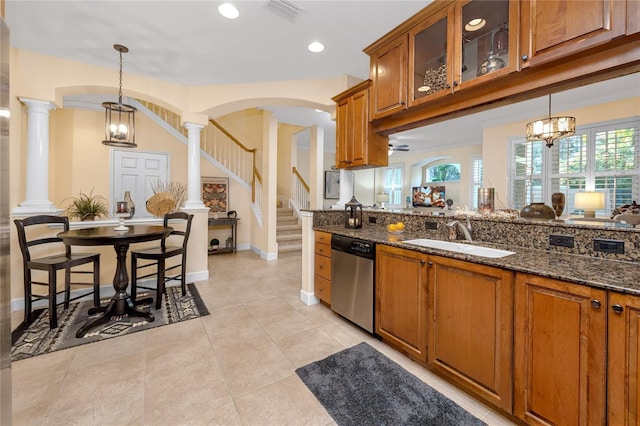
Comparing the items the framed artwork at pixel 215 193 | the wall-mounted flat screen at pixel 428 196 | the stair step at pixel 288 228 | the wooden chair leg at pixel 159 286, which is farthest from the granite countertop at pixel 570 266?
the wall-mounted flat screen at pixel 428 196

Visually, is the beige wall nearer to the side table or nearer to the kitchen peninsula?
the kitchen peninsula

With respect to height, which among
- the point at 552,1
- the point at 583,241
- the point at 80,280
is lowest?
the point at 80,280

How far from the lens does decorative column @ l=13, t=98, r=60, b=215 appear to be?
304cm

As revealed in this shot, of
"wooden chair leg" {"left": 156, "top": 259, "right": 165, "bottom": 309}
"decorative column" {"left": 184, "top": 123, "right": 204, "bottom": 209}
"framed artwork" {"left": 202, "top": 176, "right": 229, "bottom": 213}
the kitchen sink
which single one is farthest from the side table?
the kitchen sink

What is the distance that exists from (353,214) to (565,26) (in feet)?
6.91

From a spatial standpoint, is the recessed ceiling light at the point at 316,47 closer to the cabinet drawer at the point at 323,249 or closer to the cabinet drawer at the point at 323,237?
the cabinet drawer at the point at 323,237

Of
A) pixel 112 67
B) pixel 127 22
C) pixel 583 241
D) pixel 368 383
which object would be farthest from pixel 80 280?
pixel 583 241

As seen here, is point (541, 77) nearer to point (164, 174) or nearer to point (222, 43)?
point (222, 43)

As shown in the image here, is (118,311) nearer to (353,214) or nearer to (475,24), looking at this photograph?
(353,214)

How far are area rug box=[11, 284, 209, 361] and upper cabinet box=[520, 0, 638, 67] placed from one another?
3.50 metres

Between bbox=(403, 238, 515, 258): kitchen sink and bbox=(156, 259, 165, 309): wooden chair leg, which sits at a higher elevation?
bbox=(403, 238, 515, 258): kitchen sink

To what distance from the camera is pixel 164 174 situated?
5645 millimetres

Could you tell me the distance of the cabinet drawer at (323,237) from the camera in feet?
9.64

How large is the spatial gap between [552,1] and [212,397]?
307 centimetres
